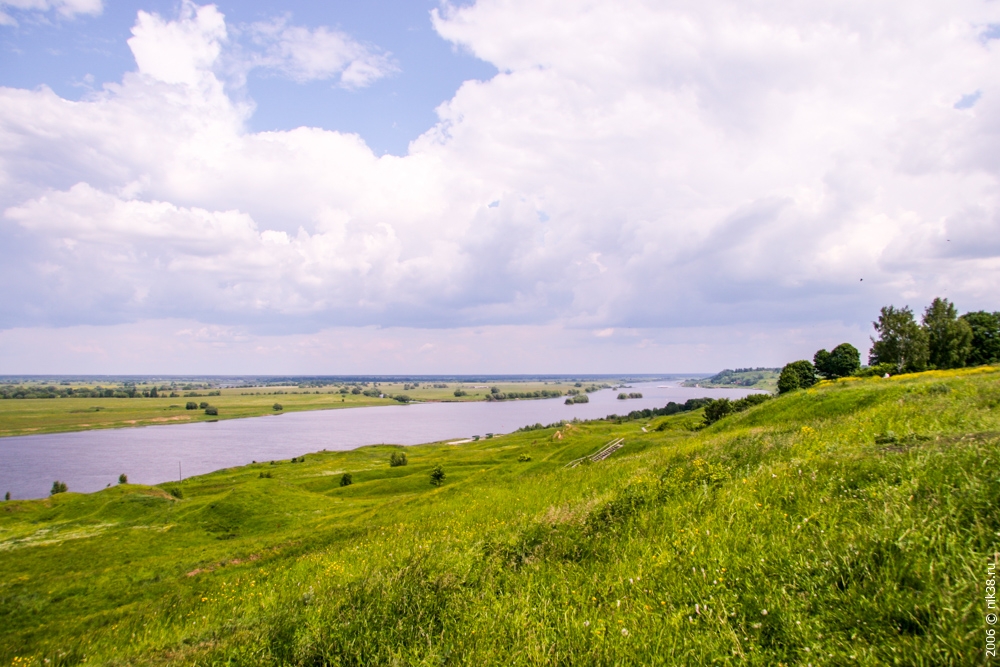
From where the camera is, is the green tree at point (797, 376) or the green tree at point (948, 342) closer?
the green tree at point (948, 342)

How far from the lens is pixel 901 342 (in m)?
62.0

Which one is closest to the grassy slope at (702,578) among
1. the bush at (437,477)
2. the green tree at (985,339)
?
the bush at (437,477)

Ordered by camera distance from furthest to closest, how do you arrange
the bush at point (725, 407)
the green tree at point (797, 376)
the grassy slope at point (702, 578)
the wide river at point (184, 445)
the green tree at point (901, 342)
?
the wide river at point (184, 445)
the green tree at point (797, 376)
the bush at point (725, 407)
the green tree at point (901, 342)
the grassy slope at point (702, 578)

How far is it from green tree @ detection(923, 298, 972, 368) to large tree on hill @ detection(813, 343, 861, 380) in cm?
2911

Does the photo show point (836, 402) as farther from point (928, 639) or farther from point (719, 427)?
point (928, 639)

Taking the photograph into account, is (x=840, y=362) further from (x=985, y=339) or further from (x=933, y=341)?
(x=933, y=341)

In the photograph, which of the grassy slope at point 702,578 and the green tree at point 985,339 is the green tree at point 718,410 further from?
the grassy slope at point 702,578

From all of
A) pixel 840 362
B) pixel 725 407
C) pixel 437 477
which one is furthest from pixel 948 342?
pixel 437 477

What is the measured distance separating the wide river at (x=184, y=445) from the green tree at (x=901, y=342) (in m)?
109

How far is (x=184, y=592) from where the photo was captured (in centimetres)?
2027

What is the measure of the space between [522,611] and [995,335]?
101268 mm

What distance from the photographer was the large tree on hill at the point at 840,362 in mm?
93750

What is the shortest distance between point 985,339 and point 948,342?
16.8 metres

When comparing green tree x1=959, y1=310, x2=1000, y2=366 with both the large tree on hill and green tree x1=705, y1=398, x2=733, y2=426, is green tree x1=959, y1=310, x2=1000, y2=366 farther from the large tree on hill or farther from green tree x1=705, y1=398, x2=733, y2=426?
green tree x1=705, y1=398, x2=733, y2=426
